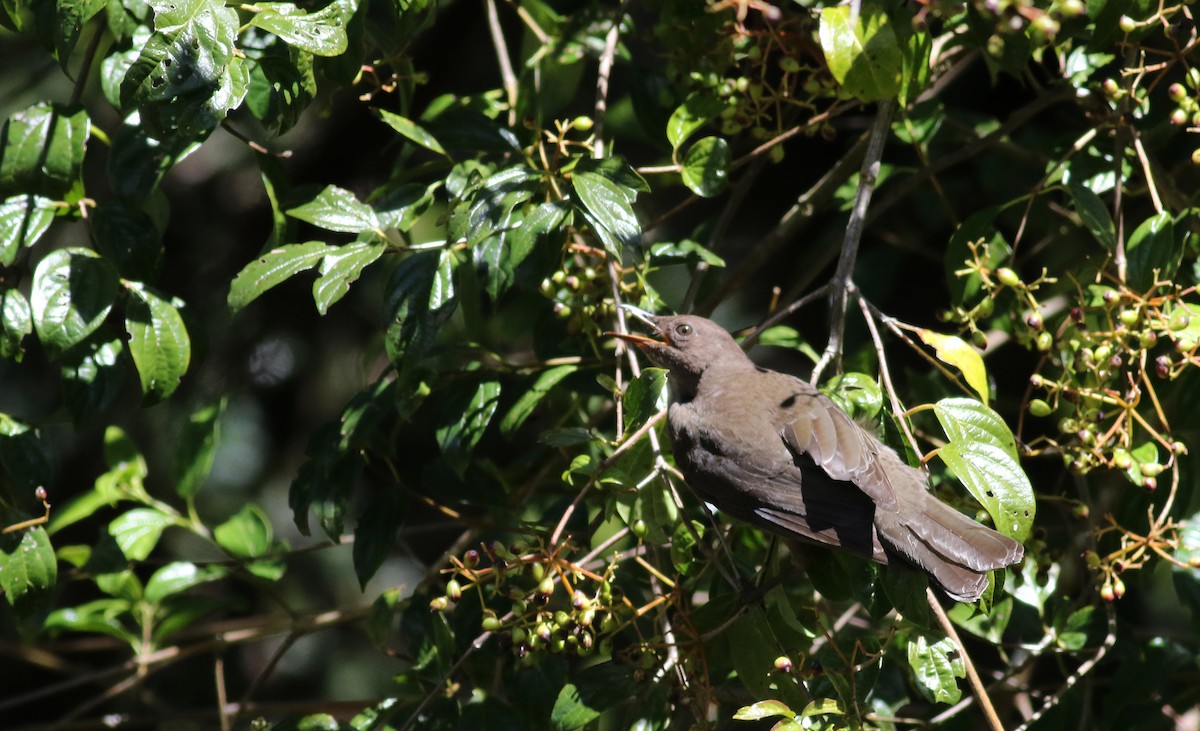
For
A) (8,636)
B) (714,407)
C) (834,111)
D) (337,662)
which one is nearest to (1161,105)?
(834,111)

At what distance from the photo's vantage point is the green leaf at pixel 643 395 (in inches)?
94.0

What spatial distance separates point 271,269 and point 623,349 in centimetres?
86

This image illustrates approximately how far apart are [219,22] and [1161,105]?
8.91ft

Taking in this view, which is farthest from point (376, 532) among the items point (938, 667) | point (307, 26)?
point (938, 667)

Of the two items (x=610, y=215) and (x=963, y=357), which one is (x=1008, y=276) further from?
(x=610, y=215)

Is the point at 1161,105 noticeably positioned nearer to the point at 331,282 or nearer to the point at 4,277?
the point at 331,282

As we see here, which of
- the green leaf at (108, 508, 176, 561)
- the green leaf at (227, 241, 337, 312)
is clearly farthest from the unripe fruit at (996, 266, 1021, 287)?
the green leaf at (108, 508, 176, 561)

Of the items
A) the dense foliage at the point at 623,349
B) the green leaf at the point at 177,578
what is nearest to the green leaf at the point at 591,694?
the dense foliage at the point at 623,349

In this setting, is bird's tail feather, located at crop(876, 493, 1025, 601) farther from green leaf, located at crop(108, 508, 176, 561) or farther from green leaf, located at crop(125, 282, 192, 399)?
green leaf, located at crop(108, 508, 176, 561)

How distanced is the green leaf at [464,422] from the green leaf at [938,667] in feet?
3.77

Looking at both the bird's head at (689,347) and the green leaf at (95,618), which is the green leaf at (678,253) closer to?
the bird's head at (689,347)

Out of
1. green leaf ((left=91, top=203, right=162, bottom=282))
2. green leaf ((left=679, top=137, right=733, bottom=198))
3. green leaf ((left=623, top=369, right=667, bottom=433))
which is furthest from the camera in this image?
green leaf ((left=679, top=137, right=733, bottom=198))

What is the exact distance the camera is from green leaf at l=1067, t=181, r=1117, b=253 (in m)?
2.68

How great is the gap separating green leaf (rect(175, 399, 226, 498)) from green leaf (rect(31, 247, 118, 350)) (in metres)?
0.80
